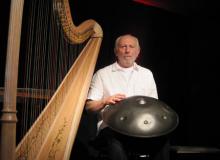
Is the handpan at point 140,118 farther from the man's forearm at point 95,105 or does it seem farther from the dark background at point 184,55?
the dark background at point 184,55

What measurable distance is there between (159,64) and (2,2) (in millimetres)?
1798

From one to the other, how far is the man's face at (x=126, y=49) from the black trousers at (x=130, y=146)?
56cm

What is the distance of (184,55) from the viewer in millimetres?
4418

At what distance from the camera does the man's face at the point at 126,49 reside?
9.16 ft

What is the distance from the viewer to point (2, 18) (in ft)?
10.8

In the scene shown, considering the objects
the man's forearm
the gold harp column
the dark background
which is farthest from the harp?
the dark background

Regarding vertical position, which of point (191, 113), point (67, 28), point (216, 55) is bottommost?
point (191, 113)

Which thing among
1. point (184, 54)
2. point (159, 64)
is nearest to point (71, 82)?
point (159, 64)

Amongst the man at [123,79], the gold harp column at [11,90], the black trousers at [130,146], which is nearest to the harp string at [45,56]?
the man at [123,79]

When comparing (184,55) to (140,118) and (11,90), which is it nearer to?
(140,118)

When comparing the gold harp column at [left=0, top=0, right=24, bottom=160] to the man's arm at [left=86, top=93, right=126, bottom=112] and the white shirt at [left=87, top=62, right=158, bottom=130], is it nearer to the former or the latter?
the man's arm at [left=86, top=93, right=126, bottom=112]

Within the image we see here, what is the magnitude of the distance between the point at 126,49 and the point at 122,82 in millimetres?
243

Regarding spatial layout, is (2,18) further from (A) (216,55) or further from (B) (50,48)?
(A) (216,55)

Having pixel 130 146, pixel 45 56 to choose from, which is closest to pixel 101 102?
pixel 130 146
